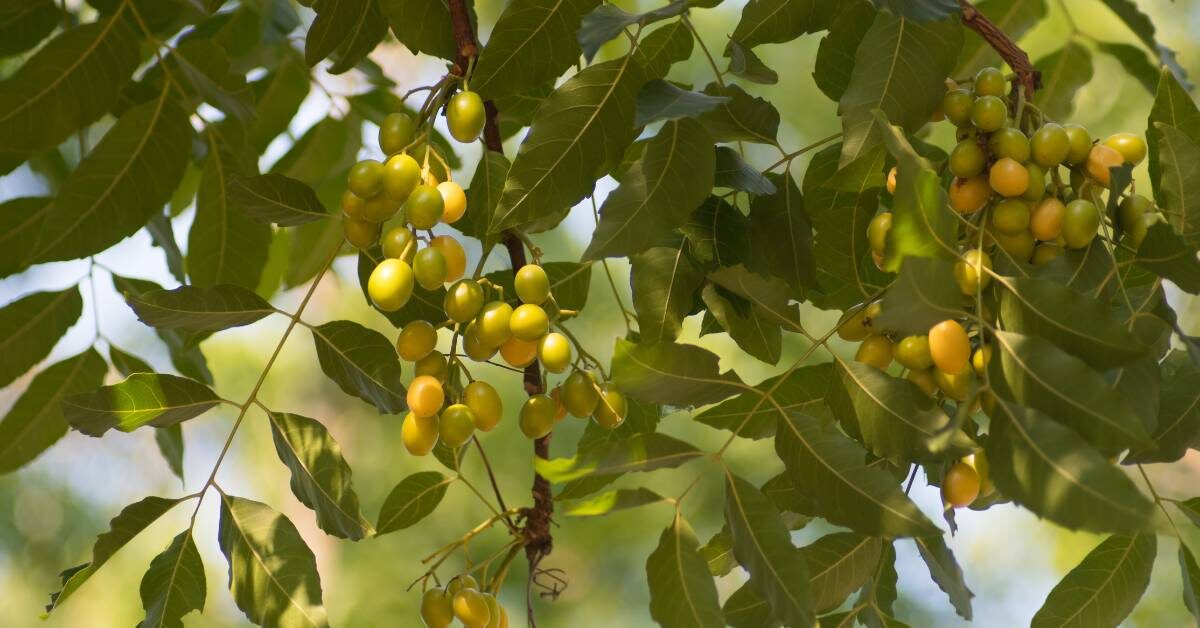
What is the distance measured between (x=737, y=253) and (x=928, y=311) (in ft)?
0.63

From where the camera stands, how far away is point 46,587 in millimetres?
2965

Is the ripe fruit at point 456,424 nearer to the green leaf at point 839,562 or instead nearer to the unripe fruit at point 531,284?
the unripe fruit at point 531,284

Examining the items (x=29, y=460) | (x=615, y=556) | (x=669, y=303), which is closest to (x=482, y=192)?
(x=669, y=303)

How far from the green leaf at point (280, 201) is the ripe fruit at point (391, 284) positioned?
126 mm

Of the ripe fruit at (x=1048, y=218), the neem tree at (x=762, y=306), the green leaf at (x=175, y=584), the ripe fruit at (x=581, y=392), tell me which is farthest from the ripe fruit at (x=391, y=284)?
the ripe fruit at (x=1048, y=218)

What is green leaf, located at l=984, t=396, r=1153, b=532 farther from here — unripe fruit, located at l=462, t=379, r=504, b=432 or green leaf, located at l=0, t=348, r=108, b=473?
green leaf, located at l=0, t=348, r=108, b=473

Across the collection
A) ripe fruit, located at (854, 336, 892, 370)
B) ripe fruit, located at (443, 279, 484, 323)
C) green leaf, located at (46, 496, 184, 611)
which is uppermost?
ripe fruit, located at (443, 279, 484, 323)

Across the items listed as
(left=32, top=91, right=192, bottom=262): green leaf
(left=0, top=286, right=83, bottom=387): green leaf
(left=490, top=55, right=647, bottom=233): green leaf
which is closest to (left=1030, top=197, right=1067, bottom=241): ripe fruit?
(left=490, top=55, right=647, bottom=233): green leaf

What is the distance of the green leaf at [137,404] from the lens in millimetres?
667

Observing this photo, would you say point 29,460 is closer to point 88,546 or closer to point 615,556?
point 615,556

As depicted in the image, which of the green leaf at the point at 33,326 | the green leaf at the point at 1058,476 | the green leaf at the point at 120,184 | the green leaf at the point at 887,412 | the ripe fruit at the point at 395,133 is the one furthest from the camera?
the green leaf at the point at 33,326

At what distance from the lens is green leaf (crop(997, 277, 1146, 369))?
1.60 ft

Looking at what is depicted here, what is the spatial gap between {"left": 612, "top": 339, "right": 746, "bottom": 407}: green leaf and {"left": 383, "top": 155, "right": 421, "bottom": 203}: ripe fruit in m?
0.15

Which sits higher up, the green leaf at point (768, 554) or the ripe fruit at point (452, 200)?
the ripe fruit at point (452, 200)
